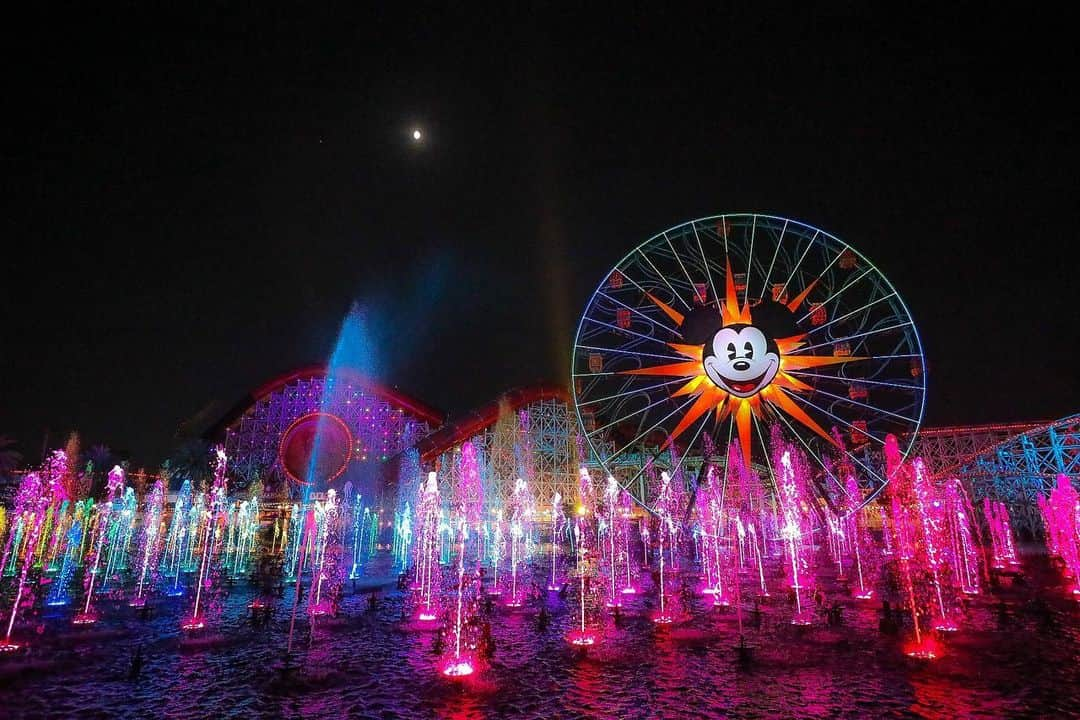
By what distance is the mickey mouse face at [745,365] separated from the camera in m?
Answer: 16.2

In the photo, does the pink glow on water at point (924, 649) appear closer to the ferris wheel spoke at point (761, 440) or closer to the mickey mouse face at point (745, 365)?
the ferris wheel spoke at point (761, 440)

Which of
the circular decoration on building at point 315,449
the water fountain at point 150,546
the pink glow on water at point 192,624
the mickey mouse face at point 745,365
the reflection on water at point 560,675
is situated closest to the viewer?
the reflection on water at point 560,675

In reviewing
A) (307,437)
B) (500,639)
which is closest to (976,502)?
(500,639)

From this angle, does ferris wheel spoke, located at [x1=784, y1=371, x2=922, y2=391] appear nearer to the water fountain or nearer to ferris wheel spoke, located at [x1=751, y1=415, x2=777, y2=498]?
ferris wheel spoke, located at [x1=751, y1=415, x2=777, y2=498]

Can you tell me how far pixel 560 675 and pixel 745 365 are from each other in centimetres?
960

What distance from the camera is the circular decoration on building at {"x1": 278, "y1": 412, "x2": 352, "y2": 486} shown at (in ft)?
184

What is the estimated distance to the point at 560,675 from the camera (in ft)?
35.1

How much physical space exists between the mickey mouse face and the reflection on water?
626cm

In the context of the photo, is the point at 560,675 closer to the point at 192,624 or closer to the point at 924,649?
the point at 924,649

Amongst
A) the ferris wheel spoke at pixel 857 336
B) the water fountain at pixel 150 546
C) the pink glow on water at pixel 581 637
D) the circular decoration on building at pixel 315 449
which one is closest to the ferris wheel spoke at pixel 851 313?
the ferris wheel spoke at pixel 857 336

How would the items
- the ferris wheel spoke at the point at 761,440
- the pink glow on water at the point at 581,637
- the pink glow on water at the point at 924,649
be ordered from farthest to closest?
the ferris wheel spoke at the point at 761,440
the pink glow on water at the point at 581,637
the pink glow on water at the point at 924,649

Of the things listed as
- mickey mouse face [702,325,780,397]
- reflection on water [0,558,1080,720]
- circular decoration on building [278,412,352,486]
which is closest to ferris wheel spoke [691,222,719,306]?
mickey mouse face [702,325,780,397]

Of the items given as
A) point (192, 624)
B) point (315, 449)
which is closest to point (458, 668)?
point (192, 624)

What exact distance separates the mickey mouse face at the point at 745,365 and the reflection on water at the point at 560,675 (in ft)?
20.5
